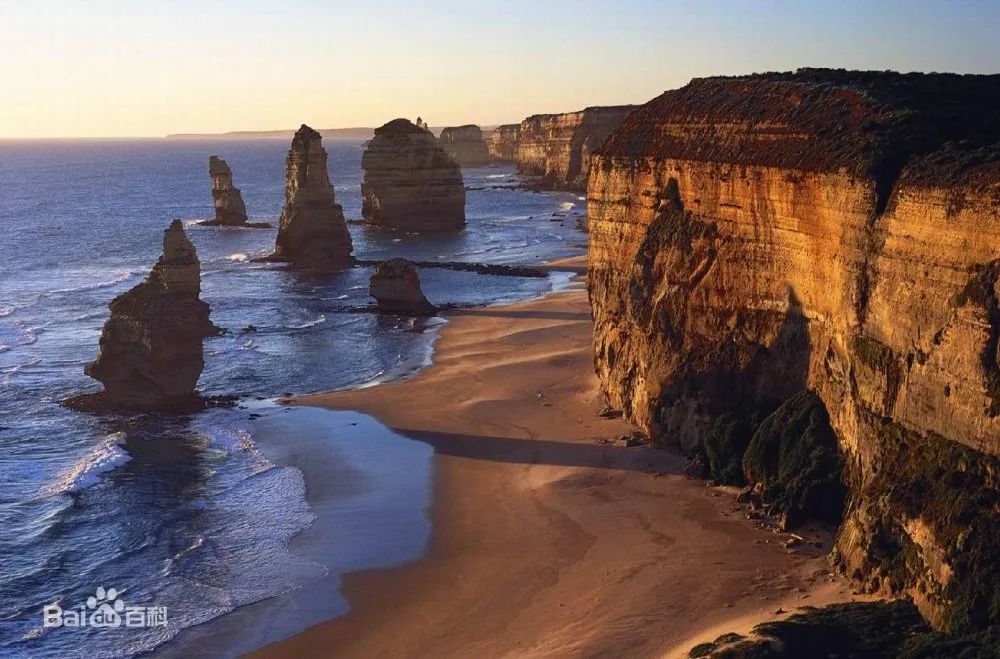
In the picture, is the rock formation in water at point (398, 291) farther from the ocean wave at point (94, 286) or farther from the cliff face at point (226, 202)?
the cliff face at point (226, 202)

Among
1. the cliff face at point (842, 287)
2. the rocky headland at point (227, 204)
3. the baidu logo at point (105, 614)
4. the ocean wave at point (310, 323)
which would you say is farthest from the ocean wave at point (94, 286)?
the baidu logo at point (105, 614)

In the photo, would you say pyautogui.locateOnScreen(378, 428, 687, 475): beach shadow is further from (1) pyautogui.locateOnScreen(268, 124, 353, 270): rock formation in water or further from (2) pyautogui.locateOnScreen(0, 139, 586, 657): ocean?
(1) pyautogui.locateOnScreen(268, 124, 353, 270): rock formation in water

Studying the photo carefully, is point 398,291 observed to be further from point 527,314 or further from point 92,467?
point 92,467

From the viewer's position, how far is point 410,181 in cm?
10006

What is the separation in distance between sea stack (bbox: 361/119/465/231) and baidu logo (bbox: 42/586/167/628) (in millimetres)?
75585

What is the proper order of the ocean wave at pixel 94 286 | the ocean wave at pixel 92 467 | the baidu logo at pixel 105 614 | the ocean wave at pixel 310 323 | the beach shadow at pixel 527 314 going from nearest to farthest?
the baidu logo at pixel 105 614 < the ocean wave at pixel 92 467 < the beach shadow at pixel 527 314 < the ocean wave at pixel 310 323 < the ocean wave at pixel 94 286

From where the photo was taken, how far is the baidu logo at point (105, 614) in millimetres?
23562

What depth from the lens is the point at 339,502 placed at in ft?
99.1

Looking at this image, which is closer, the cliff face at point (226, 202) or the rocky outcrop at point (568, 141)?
the cliff face at point (226, 202)

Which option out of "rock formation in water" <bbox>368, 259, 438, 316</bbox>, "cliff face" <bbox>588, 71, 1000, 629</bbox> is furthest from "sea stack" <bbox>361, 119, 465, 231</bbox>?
"cliff face" <bbox>588, 71, 1000, 629</bbox>

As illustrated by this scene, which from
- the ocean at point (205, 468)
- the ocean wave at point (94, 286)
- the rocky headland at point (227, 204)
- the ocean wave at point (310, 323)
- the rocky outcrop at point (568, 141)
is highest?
the rocky outcrop at point (568, 141)

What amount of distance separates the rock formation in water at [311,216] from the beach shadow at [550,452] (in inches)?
1694

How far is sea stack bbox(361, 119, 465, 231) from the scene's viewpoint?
3841 inches

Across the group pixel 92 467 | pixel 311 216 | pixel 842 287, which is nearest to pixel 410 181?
pixel 311 216
